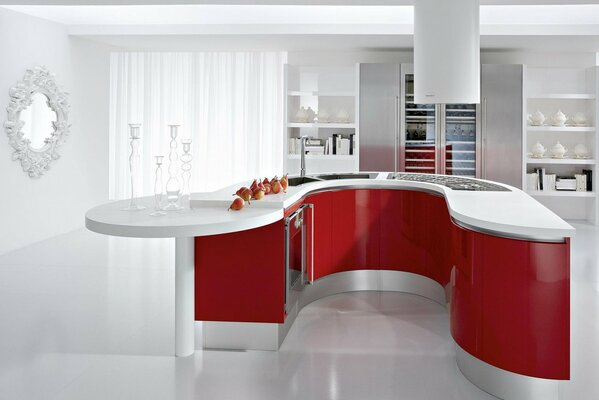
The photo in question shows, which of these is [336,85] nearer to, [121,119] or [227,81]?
[227,81]

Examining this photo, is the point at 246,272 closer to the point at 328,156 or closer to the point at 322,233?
the point at 322,233

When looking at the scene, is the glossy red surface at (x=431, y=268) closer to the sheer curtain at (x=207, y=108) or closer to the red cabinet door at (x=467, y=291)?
the red cabinet door at (x=467, y=291)

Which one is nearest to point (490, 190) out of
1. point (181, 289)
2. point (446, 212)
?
point (446, 212)

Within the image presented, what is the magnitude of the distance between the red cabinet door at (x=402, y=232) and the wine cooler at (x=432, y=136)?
140 inches

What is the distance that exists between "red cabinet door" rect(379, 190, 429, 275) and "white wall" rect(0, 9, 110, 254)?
4.25 m

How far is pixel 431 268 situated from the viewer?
476 centimetres

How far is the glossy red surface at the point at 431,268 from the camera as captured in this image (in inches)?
108

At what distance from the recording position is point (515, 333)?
9.25 ft

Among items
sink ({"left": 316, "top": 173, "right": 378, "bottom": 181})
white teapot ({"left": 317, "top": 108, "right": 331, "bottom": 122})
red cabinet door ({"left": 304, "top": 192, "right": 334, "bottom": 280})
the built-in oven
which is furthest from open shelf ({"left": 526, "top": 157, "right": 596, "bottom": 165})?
the built-in oven

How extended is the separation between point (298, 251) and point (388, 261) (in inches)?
48.4

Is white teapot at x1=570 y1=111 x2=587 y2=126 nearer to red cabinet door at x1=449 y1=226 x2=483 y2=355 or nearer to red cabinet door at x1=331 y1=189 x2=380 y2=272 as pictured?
red cabinet door at x1=331 y1=189 x2=380 y2=272

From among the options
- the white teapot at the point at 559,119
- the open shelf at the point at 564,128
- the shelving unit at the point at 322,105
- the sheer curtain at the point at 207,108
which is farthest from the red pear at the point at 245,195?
the white teapot at the point at 559,119

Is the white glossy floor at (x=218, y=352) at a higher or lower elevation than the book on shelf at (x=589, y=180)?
lower

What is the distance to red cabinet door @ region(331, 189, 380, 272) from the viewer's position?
4.89 metres
